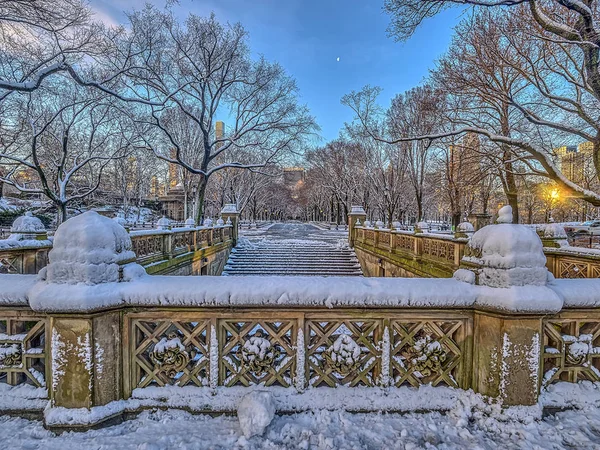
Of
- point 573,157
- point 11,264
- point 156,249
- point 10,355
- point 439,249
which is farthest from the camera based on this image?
point 573,157

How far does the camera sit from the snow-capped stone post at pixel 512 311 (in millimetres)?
2568

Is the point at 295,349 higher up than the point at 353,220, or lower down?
lower down

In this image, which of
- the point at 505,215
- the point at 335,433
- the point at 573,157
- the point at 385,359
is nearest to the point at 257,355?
the point at 335,433

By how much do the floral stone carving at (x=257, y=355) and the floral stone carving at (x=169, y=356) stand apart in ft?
1.80

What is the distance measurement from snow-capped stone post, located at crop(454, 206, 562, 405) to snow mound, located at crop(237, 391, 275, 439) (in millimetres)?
1979

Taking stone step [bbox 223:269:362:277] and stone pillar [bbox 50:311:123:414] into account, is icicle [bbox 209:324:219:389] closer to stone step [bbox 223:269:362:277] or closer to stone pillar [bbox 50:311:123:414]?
stone pillar [bbox 50:311:123:414]

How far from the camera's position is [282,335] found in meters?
2.79

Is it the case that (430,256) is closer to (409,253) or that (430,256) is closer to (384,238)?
(409,253)

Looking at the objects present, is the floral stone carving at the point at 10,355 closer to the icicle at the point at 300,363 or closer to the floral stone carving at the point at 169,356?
the floral stone carving at the point at 169,356

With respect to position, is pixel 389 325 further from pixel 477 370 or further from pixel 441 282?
pixel 477 370

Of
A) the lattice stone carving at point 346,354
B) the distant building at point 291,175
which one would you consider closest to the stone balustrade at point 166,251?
the lattice stone carving at point 346,354

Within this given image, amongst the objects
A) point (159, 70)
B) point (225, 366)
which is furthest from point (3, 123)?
point (225, 366)

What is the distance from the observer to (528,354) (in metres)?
2.64

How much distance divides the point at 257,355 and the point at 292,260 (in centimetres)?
1352
